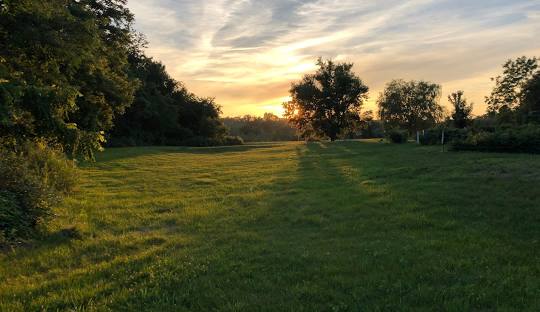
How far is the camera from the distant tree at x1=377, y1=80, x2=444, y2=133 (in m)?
60.6

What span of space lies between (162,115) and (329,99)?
73.6 feet

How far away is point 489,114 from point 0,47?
53.9 m

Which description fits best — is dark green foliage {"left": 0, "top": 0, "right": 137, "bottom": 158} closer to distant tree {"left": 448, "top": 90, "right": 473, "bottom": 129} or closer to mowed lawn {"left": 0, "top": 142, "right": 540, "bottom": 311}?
mowed lawn {"left": 0, "top": 142, "right": 540, "bottom": 311}

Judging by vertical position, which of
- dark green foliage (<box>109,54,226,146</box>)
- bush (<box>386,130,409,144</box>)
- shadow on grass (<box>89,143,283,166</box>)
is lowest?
shadow on grass (<box>89,143,283,166</box>)

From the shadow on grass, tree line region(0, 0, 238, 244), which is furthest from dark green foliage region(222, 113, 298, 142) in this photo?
tree line region(0, 0, 238, 244)

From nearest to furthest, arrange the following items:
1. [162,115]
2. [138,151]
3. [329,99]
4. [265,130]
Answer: [138,151]
[162,115]
[329,99]
[265,130]

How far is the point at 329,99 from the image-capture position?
56.9m

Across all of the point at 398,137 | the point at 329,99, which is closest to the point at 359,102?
the point at 329,99

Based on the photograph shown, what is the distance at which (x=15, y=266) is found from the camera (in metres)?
6.53

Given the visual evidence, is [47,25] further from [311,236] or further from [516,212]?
[516,212]

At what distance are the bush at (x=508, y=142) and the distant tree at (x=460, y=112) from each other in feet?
44.6

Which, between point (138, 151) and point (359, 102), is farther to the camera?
point (359, 102)

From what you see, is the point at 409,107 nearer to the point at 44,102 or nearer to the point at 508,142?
the point at 508,142

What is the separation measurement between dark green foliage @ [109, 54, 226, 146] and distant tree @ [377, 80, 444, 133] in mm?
24383
